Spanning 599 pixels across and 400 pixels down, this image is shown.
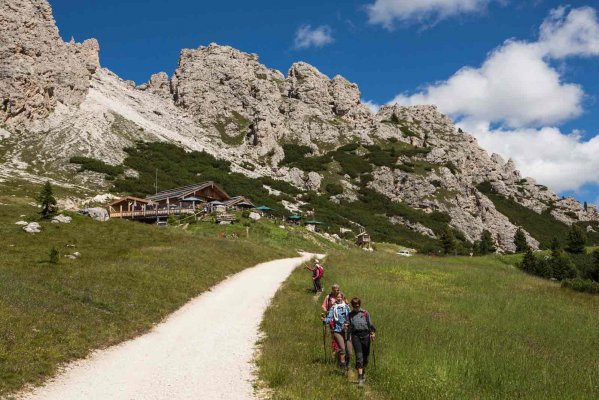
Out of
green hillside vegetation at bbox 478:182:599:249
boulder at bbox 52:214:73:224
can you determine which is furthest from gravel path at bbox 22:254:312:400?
green hillside vegetation at bbox 478:182:599:249

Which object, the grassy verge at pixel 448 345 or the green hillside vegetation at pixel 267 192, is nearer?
the grassy verge at pixel 448 345

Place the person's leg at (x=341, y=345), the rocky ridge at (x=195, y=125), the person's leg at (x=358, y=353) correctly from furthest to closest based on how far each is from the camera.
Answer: the rocky ridge at (x=195, y=125) → the person's leg at (x=341, y=345) → the person's leg at (x=358, y=353)

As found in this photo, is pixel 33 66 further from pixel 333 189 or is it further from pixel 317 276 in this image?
pixel 317 276

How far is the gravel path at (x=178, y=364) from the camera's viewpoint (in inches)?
404

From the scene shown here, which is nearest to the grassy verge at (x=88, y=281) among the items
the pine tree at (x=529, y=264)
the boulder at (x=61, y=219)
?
the boulder at (x=61, y=219)

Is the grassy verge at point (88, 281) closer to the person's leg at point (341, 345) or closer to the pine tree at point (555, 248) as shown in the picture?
the person's leg at point (341, 345)

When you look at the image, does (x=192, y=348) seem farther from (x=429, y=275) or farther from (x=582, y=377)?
(x=429, y=275)

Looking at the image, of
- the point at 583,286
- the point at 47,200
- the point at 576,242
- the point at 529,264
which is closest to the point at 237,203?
the point at 47,200

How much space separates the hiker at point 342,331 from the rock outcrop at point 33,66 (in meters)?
114

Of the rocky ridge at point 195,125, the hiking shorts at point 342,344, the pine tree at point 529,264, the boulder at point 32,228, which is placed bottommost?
the hiking shorts at point 342,344

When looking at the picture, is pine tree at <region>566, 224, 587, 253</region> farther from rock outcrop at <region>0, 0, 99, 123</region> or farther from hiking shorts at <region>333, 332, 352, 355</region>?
rock outcrop at <region>0, 0, 99, 123</region>

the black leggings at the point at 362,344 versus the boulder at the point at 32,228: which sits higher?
the boulder at the point at 32,228

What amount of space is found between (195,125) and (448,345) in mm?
159387

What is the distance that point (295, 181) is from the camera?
135 metres
